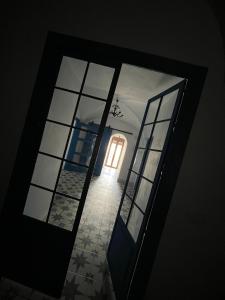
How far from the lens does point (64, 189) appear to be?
6.70 meters

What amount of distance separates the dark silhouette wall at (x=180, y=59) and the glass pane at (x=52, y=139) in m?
1.01

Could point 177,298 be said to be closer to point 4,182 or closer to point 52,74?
point 4,182

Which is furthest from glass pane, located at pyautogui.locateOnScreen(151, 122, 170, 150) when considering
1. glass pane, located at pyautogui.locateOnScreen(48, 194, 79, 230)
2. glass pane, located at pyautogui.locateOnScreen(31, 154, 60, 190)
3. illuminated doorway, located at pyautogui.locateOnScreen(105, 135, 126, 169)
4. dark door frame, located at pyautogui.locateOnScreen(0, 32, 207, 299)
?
illuminated doorway, located at pyautogui.locateOnScreen(105, 135, 126, 169)

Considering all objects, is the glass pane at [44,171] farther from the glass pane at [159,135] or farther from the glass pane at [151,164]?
the glass pane at [159,135]

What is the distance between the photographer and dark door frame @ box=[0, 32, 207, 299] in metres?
1.92

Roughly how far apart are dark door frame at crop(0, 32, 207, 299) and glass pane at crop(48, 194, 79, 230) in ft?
7.73

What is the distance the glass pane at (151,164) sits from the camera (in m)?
2.43

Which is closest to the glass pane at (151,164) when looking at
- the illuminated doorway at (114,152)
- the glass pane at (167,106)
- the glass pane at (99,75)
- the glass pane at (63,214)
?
the glass pane at (167,106)

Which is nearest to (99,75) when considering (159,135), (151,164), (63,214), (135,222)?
(159,135)

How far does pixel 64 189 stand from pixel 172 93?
16.9 ft

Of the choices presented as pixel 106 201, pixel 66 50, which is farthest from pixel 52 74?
pixel 106 201

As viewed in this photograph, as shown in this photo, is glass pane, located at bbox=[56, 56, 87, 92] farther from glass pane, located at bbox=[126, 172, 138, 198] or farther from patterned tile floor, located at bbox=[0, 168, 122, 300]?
patterned tile floor, located at bbox=[0, 168, 122, 300]

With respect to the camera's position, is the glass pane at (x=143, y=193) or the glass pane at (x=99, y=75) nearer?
the glass pane at (x=143, y=193)

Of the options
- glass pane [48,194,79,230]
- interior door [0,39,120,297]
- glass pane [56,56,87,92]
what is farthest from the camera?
glass pane [48,194,79,230]
